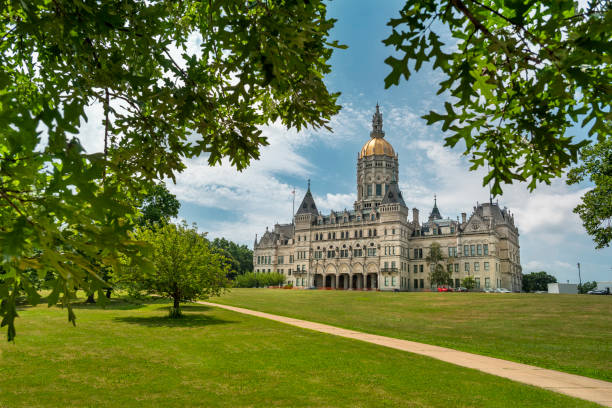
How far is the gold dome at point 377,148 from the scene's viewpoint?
93.9 metres

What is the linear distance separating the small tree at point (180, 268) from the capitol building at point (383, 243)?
59.9m

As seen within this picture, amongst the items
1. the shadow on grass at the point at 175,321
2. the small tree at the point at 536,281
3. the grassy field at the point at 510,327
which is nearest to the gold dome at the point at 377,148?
the small tree at the point at 536,281

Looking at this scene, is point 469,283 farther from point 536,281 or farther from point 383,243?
point 536,281

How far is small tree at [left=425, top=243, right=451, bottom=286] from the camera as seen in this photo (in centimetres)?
6881

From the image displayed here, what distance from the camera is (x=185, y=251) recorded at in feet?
72.9

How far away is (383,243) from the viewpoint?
80500 mm

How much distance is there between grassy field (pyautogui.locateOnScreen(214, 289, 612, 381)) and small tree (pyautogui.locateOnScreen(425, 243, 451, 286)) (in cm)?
3010

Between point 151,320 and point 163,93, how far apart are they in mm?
18805

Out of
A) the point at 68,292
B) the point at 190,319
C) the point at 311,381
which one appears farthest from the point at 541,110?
the point at 190,319

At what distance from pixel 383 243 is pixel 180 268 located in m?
63.2

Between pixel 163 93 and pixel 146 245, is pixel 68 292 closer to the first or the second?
pixel 146 245

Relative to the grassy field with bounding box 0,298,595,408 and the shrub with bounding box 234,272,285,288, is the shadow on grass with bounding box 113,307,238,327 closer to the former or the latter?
the grassy field with bounding box 0,298,595,408

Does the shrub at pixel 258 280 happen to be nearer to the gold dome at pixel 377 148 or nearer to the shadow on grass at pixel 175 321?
the gold dome at pixel 377 148

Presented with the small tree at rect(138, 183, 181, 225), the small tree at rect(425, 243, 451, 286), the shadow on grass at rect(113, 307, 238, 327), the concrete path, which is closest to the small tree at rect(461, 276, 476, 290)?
the small tree at rect(425, 243, 451, 286)
